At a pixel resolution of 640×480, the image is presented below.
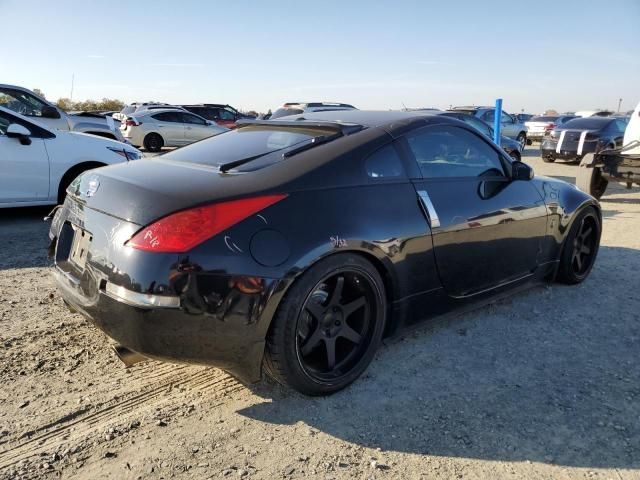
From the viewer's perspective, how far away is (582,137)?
1402cm

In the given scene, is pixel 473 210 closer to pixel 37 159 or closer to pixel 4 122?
pixel 37 159

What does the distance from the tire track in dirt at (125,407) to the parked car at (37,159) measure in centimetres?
447

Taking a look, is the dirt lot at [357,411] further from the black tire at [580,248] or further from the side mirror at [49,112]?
the side mirror at [49,112]

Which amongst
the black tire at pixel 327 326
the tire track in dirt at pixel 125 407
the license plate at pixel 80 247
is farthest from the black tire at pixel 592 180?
the license plate at pixel 80 247

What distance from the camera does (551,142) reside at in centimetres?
1570

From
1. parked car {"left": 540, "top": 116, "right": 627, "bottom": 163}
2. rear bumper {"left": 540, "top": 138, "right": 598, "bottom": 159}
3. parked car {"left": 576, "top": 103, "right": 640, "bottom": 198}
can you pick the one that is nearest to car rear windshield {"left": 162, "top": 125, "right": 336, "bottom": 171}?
parked car {"left": 576, "top": 103, "right": 640, "bottom": 198}

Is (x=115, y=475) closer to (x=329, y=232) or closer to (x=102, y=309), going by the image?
(x=102, y=309)

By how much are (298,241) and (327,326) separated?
56cm

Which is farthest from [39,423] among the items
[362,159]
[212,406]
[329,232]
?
[362,159]

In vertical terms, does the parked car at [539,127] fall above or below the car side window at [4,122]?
above

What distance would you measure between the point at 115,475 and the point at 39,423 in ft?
1.91

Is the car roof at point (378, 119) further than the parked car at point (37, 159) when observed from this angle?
No

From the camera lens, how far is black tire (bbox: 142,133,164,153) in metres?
18.0

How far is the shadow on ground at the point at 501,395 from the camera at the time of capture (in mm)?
2473
